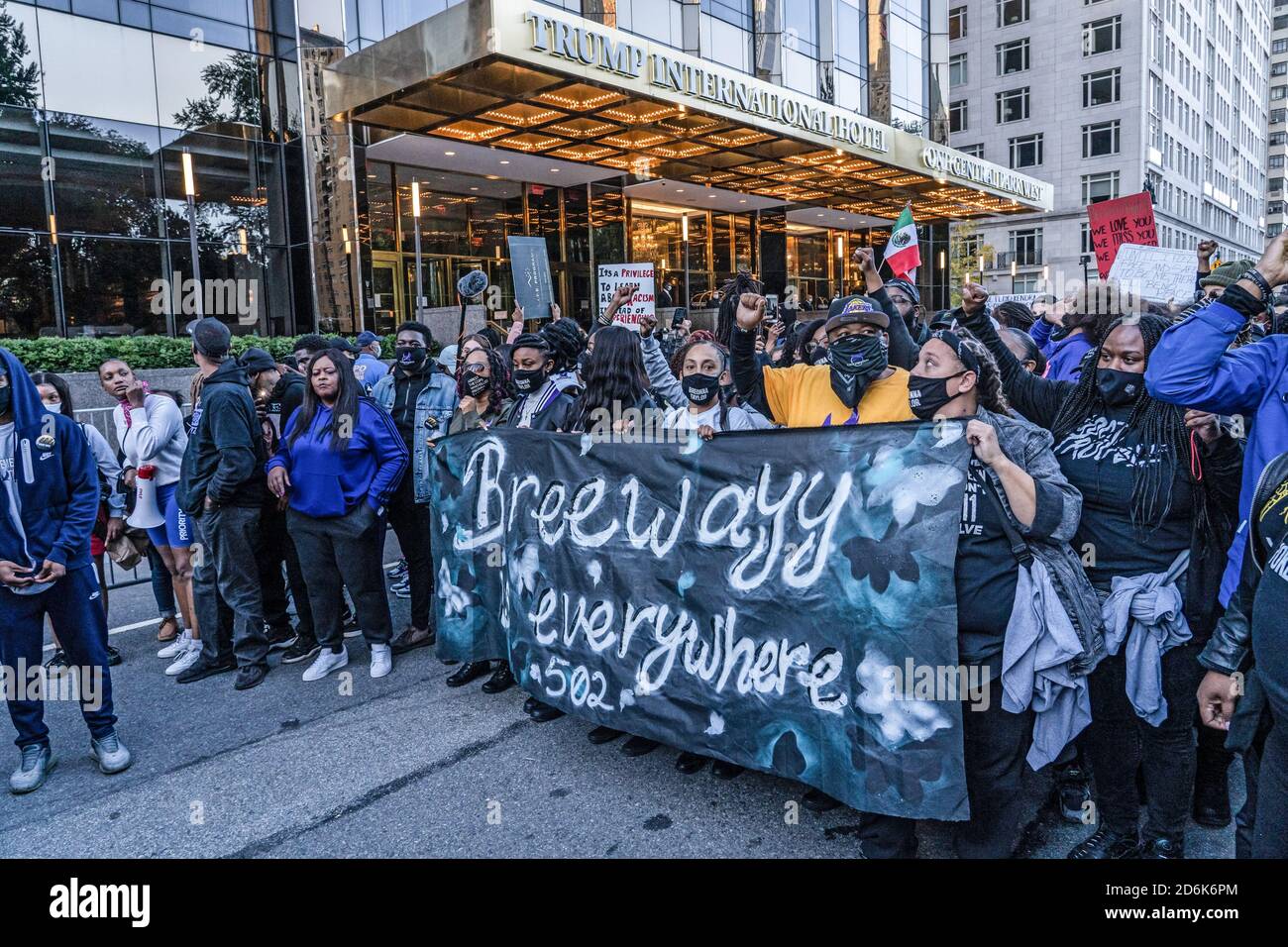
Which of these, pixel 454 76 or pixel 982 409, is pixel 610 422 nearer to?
pixel 982 409

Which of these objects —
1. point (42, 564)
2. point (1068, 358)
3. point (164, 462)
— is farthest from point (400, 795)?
point (1068, 358)

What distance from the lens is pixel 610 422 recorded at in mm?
4398

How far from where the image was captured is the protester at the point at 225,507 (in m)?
5.18

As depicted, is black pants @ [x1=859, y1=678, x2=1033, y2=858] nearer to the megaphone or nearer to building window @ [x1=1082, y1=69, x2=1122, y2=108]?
the megaphone

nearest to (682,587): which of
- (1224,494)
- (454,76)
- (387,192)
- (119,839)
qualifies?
(1224,494)

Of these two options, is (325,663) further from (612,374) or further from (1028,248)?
(1028,248)

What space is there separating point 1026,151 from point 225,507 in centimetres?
5995

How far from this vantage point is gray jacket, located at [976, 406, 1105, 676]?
9.17 ft

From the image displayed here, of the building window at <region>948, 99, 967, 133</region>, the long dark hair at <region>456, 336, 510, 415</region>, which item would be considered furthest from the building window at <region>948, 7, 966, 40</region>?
the long dark hair at <region>456, 336, 510, 415</region>

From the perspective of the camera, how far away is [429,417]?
241 inches

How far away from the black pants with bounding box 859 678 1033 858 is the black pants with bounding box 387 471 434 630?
12.2ft

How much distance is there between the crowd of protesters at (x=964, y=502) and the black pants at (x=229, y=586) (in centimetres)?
2

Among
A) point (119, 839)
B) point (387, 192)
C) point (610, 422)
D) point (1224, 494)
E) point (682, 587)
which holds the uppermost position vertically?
point (387, 192)
